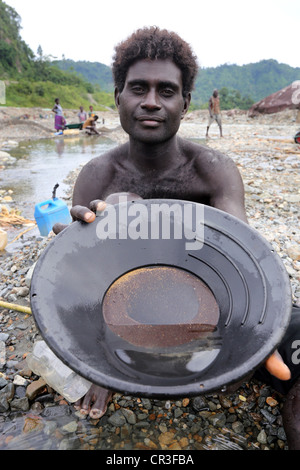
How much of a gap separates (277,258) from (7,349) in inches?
64.2

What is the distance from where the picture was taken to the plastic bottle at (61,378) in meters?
1.55

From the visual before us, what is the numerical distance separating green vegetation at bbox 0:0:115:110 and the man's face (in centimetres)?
2751

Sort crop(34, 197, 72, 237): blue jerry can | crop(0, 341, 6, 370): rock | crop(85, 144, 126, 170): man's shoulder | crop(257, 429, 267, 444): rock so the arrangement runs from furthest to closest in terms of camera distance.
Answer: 1. crop(34, 197, 72, 237): blue jerry can
2. crop(85, 144, 126, 170): man's shoulder
3. crop(0, 341, 6, 370): rock
4. crop(257, 429, 267, 444): rock

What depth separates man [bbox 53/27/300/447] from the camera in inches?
73.1

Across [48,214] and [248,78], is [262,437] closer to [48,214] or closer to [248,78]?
[48,214]

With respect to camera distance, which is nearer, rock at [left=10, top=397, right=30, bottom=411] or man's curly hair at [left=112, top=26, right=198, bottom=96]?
rock at [left=10, top=397, right=30, bottom=411]

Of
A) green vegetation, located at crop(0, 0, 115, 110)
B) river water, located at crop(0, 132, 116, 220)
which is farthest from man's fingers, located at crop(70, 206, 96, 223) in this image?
green vegetation, located at crop(0, 0, 115, 110)

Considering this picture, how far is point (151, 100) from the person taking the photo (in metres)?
1.82

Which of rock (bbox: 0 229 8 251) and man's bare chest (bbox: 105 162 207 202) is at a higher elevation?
man's bare chest (bbox: 105 162 207 202)

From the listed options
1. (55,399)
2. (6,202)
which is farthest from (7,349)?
(6,202)

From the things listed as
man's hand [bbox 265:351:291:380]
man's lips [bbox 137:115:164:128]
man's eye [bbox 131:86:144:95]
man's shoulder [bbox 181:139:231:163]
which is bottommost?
man's hand [bbox 265:351:291:380]

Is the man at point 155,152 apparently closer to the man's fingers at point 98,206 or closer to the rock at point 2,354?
the man's fingers at point 98,206

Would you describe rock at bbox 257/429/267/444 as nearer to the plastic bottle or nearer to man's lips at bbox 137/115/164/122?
the plastic bottle

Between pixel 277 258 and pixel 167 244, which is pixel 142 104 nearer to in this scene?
pixel 167 244
